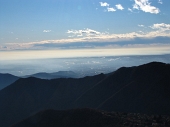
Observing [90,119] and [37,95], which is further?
[37,95]

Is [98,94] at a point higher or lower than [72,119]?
higher

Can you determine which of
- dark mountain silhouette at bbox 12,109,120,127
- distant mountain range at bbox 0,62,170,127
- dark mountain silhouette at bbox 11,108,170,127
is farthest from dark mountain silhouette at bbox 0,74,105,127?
dark mountain silhouette at bbox 11,108,170,127

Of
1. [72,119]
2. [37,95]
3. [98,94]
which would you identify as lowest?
[37,95]

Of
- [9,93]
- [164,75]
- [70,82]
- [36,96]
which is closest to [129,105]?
[164,75]

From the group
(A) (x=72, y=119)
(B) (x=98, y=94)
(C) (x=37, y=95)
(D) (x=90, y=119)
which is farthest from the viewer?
(C) (x=37, y=95)

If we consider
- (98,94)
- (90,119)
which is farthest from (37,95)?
(90,119)

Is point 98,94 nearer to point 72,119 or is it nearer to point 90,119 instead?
point 72,119

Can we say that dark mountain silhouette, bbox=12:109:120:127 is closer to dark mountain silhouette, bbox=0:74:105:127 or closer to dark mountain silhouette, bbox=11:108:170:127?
dark mountain silhouette, bbox=11:108:170:127
